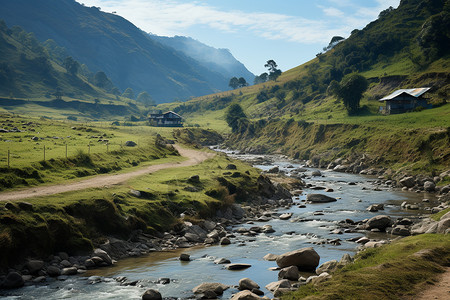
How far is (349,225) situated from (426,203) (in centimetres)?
1778

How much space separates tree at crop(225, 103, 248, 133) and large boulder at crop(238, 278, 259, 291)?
508ft

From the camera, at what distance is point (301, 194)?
7662 cm

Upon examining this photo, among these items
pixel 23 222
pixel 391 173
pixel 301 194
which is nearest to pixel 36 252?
pixel 23 222

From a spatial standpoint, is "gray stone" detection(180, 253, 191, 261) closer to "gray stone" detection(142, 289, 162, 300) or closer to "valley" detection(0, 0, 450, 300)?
"valley" detection(0, 0, 450, 300)

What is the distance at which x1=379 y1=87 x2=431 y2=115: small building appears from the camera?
125000 mm

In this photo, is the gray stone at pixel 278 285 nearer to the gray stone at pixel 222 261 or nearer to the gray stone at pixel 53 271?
the gray stone at pixel 222 261

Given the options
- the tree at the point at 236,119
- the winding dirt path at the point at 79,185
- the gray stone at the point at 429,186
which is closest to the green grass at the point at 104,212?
the winding dirt path at the point at 79,185

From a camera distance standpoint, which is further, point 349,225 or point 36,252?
point 349,225

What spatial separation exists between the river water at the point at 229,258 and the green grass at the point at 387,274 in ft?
17.1

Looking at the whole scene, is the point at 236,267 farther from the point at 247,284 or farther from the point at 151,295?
the point at 151,295

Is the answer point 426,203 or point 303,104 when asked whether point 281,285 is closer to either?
point 426,203

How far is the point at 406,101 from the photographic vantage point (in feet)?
422

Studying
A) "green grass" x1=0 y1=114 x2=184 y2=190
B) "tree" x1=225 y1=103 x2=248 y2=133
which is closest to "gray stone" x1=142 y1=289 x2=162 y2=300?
"green grass" x1=0 y1=114 x2=184 y2=190

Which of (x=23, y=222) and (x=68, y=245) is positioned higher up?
(x=23, y=222)
